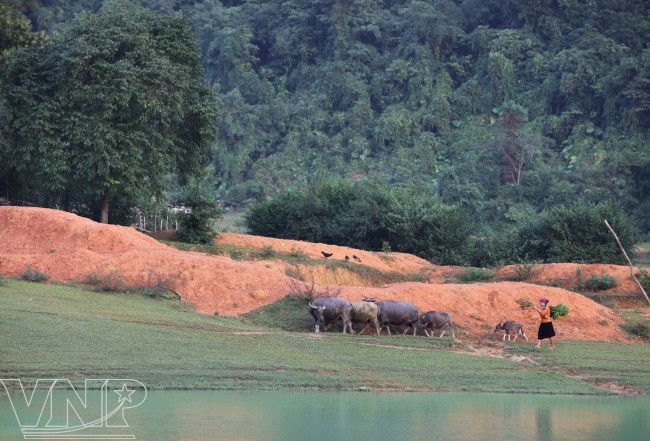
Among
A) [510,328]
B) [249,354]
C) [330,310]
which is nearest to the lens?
[249,354]

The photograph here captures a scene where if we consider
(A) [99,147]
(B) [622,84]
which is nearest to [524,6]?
(B) [622,84]

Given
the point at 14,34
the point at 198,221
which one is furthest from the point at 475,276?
the point at 14,34

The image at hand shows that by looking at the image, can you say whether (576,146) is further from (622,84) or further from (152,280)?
(152,280)

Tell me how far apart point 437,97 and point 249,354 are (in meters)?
53.3

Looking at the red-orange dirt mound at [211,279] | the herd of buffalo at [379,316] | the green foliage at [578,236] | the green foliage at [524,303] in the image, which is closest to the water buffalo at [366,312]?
the herd of buffalo at [379,316]

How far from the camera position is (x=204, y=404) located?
19312 millimetres

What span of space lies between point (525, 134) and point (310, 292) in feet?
142

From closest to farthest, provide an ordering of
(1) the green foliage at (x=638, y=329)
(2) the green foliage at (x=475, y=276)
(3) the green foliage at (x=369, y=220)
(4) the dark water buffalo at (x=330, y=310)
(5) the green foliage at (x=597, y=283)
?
(4) the dark water buffalo at (x=330, y=310) < (1) the green foliage at (x=638, y=329) < (5) the green foliage at (x=597, y=283) < (2) the green foliage at (x=475, y=276) < (3) the green foliage at (x=369, y=220)

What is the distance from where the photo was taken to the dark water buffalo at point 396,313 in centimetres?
2820

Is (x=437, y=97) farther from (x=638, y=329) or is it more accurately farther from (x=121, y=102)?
(x=638, y=329)

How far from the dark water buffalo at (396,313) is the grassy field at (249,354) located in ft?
2.19

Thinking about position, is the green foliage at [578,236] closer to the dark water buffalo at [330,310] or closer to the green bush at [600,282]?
the green bush at [600,282]

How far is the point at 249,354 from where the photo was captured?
24.1 meters

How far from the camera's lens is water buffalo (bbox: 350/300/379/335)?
1105 inches
